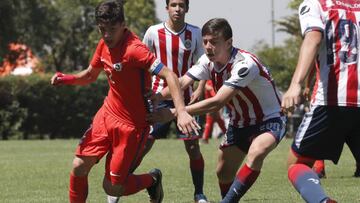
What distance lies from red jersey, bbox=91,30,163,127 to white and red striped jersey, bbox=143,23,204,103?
190cm

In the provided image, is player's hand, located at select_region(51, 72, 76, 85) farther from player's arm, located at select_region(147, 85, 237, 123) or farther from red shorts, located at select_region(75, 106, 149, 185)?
player's arm, located at select_region(147, 85, 237, 123)

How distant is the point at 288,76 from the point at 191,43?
94.2 ft

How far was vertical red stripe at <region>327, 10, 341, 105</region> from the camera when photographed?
6.52m

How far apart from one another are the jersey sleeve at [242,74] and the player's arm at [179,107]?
Result: 0.46 m

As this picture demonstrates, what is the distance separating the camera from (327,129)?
6.50m

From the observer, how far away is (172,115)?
759 cm

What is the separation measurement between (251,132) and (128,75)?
48.0 inches

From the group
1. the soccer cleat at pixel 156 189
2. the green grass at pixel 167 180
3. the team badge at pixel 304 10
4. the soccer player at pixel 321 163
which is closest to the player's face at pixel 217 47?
the soccer player at pixel 321 163

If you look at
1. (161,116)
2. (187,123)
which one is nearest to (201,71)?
(161,116)

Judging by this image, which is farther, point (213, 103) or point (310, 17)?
point (213, 103)

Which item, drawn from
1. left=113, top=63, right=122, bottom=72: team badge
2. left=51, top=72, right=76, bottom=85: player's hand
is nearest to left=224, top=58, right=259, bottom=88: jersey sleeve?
left=113, top=63, right=122, bottom=72: team badge

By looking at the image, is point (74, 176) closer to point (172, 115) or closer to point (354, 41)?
point (172, 115)

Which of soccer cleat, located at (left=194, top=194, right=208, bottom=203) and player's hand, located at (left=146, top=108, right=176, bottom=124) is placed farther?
soccer cleat, located at (left=194, top=194, right=208, bottom=203)

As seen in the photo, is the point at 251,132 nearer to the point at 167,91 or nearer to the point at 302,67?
the point at 167,91
